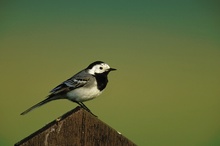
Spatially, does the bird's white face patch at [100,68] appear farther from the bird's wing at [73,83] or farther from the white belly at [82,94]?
the white belly at [82,94]

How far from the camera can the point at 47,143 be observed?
2.54m

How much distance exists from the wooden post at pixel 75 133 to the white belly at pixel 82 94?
355cm

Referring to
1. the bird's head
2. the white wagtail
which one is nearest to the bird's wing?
the white wagtail

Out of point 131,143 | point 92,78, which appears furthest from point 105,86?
point 131,143

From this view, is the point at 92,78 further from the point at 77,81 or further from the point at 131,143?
the point at 131,143

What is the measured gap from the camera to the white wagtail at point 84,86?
6117 millimetres

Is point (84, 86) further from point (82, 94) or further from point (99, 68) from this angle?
point (99, 68)

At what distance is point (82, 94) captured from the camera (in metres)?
6.19

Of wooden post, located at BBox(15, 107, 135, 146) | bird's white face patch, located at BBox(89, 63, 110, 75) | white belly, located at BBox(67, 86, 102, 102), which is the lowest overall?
wooden post, located at BBox(15, 107, 135, 146)

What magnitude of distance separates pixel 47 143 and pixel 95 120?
0.28m

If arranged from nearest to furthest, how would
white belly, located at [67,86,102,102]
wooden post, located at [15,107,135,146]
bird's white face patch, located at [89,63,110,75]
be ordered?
wooden post, located at [15,107,135,146] < white belly, located at [67,86,102,102] < bird's white face patch, located at [89,63,110,75]

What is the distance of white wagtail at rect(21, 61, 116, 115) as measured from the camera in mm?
6117

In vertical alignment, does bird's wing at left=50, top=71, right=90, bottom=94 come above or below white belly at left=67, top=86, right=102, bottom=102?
above

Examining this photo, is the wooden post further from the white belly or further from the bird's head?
the bird's head
